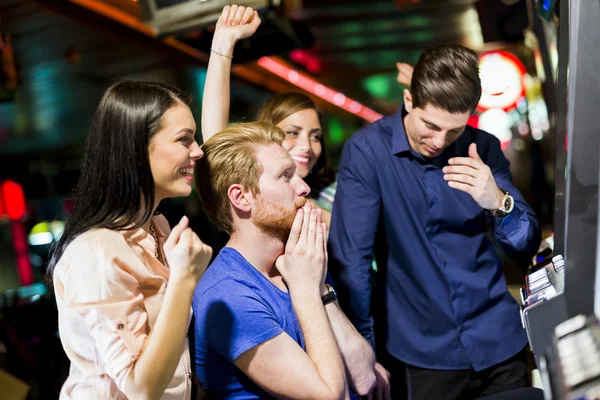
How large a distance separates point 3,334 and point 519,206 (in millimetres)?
4052

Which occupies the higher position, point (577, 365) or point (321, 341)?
point (577, 365)

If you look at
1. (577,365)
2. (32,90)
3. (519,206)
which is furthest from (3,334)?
(577,365)

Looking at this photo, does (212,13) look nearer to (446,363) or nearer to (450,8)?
(446,363)

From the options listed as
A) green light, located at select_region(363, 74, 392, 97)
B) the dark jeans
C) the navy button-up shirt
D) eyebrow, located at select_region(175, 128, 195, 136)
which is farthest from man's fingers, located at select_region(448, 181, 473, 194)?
green light, located at select_region(363, 74, 392, 97)

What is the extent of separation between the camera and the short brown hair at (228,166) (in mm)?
1649

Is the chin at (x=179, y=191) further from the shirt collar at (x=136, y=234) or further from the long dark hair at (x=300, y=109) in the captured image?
the long dark hair at (x=300, y=109)

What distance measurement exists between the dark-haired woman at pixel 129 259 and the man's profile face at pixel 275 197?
21 centimetres

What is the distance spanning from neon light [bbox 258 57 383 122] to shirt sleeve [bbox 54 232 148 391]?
2.76 meters

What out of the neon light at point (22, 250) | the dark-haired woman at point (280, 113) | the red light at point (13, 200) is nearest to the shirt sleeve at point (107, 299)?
the dark-haired woman at point (280, 113)

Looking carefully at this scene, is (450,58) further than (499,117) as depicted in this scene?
No

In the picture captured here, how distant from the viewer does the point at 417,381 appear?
6.65 ft

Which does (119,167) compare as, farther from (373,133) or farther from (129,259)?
(373,133)

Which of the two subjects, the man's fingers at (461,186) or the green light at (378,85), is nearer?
the man's fingers at (461,186)

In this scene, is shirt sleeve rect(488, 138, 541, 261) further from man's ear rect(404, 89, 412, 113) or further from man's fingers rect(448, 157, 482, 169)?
man's ear rect(404, 89, 412, 113)
